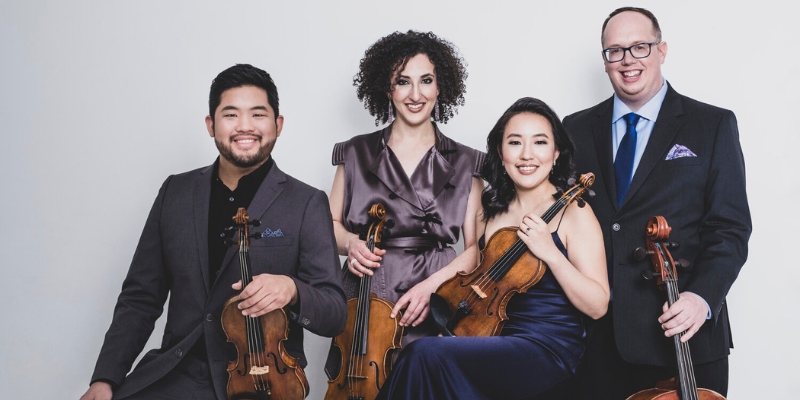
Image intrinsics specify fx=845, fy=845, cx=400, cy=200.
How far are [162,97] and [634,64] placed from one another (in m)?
2.34

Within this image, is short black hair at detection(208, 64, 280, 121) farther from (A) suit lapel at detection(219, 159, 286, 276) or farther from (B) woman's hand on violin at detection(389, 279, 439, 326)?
(B) woman's hand on violin at detection(389, 279, 439, 326)

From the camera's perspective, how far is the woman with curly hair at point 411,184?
2975 mm

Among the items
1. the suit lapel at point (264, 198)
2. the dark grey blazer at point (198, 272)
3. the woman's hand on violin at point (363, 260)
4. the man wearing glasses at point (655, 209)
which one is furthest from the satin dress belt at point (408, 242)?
the man wearing glasses at point (655, 209)

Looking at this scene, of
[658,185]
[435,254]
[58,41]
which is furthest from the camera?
[58,41]

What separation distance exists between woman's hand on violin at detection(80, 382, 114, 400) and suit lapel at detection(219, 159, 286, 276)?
1.54 ft

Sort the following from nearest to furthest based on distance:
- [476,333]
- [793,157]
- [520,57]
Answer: [476,333]
[793,157]
[520,57]

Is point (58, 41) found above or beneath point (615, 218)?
above

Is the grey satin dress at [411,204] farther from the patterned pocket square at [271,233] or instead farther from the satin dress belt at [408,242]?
the patterned pocket square at [271,233]

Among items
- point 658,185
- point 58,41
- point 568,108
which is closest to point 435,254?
point 658,185

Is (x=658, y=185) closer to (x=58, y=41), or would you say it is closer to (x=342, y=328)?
(x=342, y=328)

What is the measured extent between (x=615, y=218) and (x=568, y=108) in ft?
4.02

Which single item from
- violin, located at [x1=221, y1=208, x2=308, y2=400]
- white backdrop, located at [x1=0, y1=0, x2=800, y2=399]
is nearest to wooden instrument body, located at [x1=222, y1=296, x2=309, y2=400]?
violin, located at [x1=221, y1=208, x2=308, y2=400]

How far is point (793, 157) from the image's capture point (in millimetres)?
3719

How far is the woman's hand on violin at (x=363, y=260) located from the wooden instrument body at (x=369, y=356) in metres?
0.10
